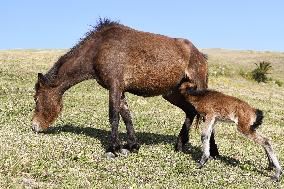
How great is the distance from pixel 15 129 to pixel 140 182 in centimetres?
689

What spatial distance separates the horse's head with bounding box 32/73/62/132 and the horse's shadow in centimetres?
100

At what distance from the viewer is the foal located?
14.8m

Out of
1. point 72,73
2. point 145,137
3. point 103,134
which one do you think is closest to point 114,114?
point 72,73

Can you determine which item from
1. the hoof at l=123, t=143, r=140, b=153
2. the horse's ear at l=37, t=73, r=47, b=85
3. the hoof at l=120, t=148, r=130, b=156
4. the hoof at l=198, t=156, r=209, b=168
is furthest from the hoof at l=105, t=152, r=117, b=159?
the horse's ear at l=37, t=73, r=47, b=85

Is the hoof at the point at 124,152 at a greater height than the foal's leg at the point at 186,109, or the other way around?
the foal's leg at the point at 186,109

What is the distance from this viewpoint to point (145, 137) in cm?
1950

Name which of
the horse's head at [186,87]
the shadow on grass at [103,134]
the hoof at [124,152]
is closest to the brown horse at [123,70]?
the hoof at [124,152]

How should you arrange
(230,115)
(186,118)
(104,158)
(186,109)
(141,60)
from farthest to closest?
(186,109) → (186,118) → (141,60) → (230,115) → (104,158)

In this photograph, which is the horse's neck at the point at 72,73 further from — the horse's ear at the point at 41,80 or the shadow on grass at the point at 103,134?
the shadow on grass at the point at 103,134

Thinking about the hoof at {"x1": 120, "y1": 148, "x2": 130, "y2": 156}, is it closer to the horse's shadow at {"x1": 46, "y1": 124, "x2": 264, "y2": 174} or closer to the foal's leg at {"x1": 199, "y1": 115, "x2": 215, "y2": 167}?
the horse's shadow at {"x1": 46, "y1": 124, "x2": 264, "y2": 174}

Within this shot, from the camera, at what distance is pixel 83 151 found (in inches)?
Answer: 598

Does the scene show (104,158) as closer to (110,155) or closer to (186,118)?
(110,155)

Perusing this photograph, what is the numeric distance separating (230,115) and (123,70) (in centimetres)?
344

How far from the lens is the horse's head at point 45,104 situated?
17.0 metres
